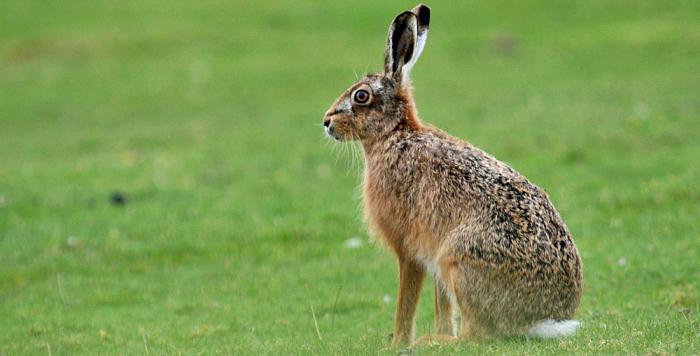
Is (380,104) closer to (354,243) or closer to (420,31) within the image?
(420,31)

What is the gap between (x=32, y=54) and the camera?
3281 centimetres

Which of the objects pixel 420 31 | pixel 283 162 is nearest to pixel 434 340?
pixel 420 31

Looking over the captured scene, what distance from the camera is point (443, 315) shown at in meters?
8.95

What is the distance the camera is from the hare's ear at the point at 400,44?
9.09 meters

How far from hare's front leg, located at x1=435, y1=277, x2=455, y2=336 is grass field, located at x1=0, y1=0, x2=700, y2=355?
0.60 meters

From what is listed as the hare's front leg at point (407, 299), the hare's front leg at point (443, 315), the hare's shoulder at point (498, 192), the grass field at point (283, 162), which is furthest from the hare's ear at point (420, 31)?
the grass field at point (283, 162)

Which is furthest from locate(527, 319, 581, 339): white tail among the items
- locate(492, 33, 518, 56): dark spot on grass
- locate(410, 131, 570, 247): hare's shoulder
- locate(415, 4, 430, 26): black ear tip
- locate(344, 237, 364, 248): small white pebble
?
locate(492, 33, 518, 56): dark spot on grass

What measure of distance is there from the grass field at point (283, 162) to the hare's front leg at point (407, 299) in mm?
377

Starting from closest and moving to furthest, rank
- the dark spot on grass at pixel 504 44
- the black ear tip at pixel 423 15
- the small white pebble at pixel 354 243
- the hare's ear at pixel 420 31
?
the hare's ear at pixel 420 31 → the black ear tip at pixel 423 15 → the small white pebble at pixel 354 243 → the dark spot on grass at pixel 504 44

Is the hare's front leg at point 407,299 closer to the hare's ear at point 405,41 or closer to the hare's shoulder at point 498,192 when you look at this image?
the hare's shoulder at point 498,192

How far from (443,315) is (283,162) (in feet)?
33.1

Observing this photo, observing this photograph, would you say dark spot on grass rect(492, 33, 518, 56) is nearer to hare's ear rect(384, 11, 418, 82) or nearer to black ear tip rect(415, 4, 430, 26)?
black ear tip rect(415, 4, 430, 26)

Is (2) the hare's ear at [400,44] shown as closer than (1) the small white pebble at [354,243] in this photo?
Yes

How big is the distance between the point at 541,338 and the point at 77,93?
22.7 m
